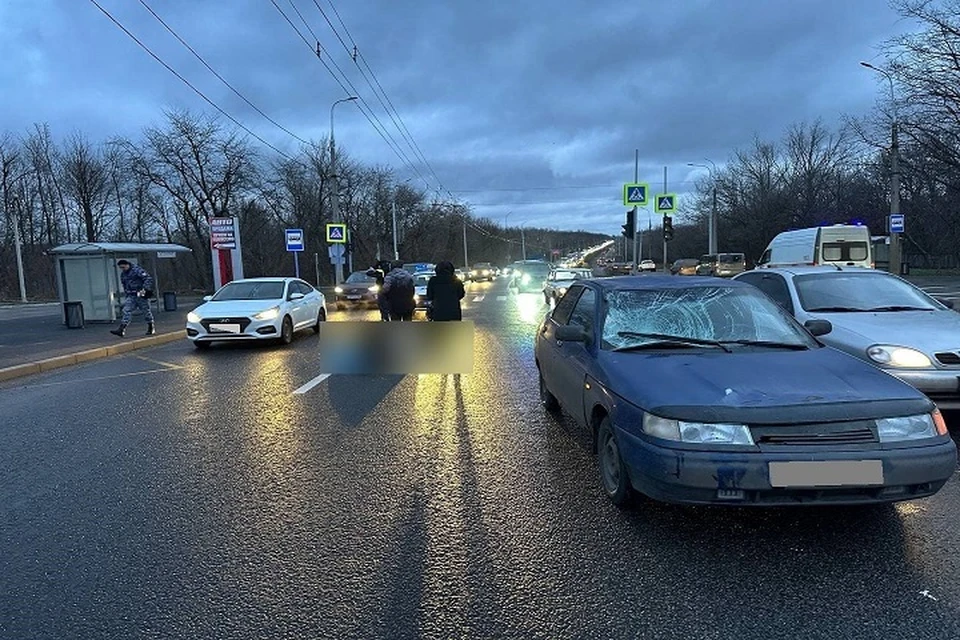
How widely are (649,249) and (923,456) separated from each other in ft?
343

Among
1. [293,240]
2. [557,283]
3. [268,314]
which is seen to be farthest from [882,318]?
[293,240]

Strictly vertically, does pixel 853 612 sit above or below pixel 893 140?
below

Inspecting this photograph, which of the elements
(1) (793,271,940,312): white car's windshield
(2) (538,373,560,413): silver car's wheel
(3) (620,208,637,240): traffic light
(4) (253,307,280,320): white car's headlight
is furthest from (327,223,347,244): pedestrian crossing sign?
(1) (793,271,940,312): white car's windshield

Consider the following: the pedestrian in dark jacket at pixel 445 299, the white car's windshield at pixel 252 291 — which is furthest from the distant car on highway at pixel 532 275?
the pedestrian in dark jacket at pixel 445 299

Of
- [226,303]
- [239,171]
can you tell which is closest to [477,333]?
[226,303]

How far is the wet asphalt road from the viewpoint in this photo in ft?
9.11

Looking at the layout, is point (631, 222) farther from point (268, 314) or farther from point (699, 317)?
point (699, 317)

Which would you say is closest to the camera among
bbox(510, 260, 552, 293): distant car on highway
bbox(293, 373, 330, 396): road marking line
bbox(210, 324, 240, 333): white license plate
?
bbox(293, 373, 330, 396): road marking line

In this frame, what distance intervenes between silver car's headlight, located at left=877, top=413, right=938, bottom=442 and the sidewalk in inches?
476

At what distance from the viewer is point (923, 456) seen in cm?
324

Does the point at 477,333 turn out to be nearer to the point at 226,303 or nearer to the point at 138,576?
the point at 226,303

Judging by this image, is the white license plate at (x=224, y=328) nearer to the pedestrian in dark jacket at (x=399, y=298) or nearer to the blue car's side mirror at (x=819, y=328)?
the pedestrian in dark jacket at (x=399, y=298)

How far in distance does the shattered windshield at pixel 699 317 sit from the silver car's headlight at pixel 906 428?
43.5 inches

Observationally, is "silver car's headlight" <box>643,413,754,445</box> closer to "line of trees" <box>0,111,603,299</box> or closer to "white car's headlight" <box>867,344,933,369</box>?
"white car's headlight" <box>867,344,933,369</box>
